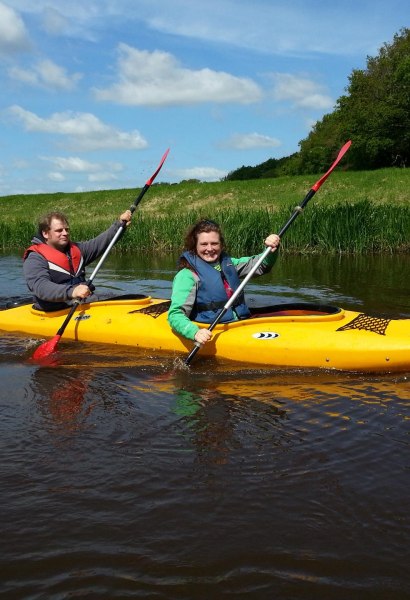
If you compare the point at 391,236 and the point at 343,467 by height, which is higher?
the point at 391,236

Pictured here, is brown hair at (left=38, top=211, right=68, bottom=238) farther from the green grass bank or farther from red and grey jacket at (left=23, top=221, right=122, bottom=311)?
the green grass bank

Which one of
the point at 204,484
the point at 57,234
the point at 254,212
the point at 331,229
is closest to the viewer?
the point at 204,484

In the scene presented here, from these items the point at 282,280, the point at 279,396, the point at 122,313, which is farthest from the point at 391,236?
the point at 279,396

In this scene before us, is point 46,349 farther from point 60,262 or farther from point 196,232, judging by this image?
point 196,232

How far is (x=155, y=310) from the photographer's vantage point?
215 inches

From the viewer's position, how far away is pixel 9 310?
6.39 meters

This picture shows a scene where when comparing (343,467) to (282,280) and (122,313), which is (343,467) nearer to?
(122,313)

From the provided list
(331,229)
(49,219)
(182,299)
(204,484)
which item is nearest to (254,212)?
(331,229)

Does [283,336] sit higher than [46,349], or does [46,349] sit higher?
[283,336]

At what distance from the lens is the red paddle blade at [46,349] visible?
16.9 ft

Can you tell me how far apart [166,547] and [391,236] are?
37.2ft

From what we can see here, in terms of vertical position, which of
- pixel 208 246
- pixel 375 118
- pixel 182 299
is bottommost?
pixel 182 299

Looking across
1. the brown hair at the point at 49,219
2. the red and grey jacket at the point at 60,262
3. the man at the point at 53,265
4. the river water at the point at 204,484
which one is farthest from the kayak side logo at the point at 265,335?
the brown hair at the point at 49,219

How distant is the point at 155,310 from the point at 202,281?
A: 2.69ft
